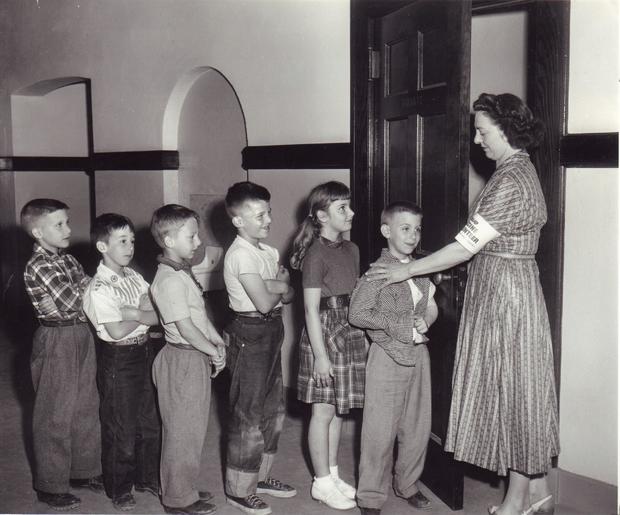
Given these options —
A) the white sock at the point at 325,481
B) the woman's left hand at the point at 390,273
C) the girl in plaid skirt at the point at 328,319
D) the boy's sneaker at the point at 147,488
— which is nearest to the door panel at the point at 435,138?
the woman's left hand at the point at 390,273

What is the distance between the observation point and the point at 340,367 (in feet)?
9.78

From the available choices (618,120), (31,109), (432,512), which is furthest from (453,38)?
(31,109)

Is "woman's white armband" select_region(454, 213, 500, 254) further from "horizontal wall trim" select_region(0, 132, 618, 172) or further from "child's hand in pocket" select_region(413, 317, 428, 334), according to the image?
"horizontal wall trim" select_region(0, 132, 618, 172)

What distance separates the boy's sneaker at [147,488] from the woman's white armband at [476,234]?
5.70ft

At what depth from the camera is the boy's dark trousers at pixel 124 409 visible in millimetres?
3047

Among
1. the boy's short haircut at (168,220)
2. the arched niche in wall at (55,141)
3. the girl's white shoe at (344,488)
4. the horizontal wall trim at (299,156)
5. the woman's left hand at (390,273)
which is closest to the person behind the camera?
the woman's left hand at (390,273)

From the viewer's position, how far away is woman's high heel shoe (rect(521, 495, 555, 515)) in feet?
9.46

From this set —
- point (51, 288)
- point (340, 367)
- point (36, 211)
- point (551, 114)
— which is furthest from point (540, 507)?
point (36, 211)

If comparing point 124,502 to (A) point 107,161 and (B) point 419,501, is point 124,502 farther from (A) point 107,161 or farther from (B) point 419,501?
(A) point 107,161

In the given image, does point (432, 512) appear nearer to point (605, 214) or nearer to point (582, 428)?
point (582, 428)

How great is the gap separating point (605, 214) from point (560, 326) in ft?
1.71

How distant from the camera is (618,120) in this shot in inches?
111

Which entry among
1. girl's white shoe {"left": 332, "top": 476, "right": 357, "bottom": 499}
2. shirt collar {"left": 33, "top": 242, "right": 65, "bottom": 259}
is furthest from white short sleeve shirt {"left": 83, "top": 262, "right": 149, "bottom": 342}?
girl's white shoe {"left": 332, "top": 476, "right": 357, "bottom": 499}

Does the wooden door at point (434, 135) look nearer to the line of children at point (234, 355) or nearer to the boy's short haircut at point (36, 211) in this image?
the line of children at point (234, 355)
